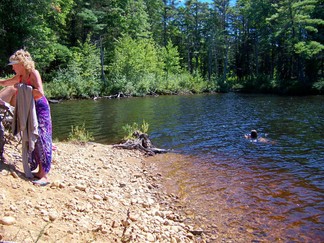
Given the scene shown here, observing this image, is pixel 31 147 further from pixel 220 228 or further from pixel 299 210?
pixel 299 210

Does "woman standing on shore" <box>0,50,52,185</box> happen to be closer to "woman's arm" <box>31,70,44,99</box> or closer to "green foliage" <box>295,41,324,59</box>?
"woman's arm" <box>31,70,44,99</box>

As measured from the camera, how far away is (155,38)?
63.5 meters

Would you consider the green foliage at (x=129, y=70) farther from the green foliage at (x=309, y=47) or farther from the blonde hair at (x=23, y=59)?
the blonde hair at (x=23, y=59)

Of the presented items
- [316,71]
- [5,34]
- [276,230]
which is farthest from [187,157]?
[316,71]

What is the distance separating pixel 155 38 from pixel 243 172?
57.9 metres

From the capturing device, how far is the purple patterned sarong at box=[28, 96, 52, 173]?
530 cm

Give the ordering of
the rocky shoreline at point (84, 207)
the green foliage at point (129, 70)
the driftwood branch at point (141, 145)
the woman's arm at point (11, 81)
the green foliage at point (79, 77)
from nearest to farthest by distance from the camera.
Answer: the rocky shoreline at point (84, 207)
the woman's arm at point (11, 81)
the driftwood branch at point (141, 145)
the green foliage at point (79, 77)
the green foliage at point (129, 70)

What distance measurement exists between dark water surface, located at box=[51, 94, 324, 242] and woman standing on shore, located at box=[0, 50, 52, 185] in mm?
3129

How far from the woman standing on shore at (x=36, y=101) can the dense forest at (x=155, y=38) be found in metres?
26.0

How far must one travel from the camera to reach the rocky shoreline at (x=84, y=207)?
4.03 metres

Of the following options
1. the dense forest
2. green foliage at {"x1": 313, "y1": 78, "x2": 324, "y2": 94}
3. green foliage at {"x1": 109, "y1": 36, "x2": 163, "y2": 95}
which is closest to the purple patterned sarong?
the dense forest

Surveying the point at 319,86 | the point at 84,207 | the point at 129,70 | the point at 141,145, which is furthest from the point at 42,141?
the point at 319,86

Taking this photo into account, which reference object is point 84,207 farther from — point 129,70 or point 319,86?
point 319,86

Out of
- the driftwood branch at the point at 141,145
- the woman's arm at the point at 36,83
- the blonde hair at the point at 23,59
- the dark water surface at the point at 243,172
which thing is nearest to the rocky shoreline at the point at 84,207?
the dark water surface at the point at 243,172
